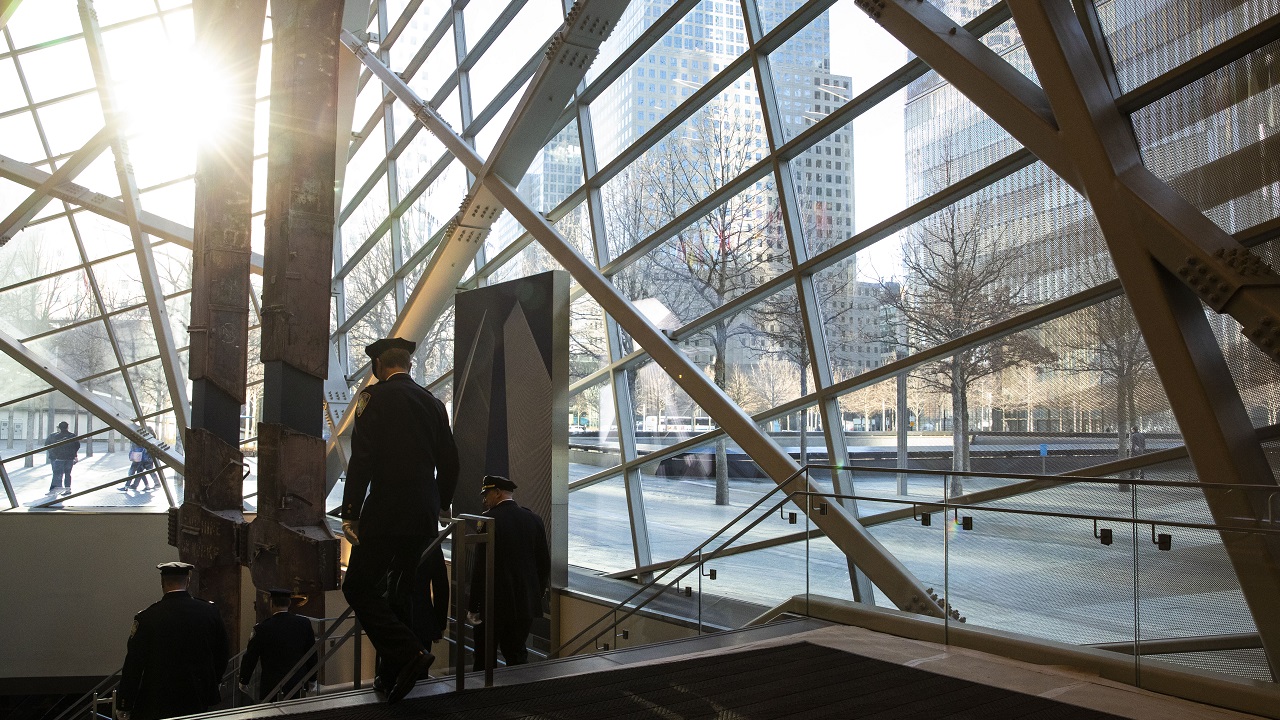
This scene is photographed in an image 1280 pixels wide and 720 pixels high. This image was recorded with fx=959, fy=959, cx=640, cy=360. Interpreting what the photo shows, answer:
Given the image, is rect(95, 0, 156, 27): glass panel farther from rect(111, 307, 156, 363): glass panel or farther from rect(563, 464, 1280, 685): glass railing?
rect(563, 464, 1280, 685): glass railing

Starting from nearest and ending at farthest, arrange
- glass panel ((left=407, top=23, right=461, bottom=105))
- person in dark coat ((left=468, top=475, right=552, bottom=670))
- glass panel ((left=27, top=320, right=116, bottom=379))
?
person in dark coat ((left=468, top=475, right=552, bottom=670)), glass panel ((left=407, top=23, right=461, bottom=105)), glass panel ((left=27, top=320, right=116, bottom=379))

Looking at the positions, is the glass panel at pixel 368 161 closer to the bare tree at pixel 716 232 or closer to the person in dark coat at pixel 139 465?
the person in dark coat at pixel 139 465

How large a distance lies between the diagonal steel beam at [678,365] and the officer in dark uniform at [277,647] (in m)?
4.05

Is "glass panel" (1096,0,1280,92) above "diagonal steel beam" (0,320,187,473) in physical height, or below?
above

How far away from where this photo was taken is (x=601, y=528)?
13.1 metres


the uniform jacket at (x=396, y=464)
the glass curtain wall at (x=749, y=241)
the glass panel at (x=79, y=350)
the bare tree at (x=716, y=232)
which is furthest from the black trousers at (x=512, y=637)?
Result: the glass panel at (x=79, y=350)

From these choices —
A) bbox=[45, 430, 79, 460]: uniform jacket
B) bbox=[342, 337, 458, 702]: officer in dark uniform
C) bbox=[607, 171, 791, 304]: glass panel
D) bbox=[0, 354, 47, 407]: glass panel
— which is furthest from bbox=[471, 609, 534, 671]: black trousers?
bbox=[0, 354, 47, 407]: glass panel

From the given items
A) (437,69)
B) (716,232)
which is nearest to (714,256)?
(716,232)

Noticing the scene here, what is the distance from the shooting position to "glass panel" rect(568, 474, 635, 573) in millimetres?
12672

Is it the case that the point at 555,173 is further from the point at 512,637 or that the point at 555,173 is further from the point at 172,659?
the point at 172,659

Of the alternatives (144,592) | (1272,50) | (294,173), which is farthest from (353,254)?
(1272,50)

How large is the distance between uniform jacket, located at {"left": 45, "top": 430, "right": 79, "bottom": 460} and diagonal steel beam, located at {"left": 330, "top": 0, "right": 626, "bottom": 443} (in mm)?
7767

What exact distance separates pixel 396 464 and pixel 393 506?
8.3 inches

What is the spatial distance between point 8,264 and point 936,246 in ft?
56.7
